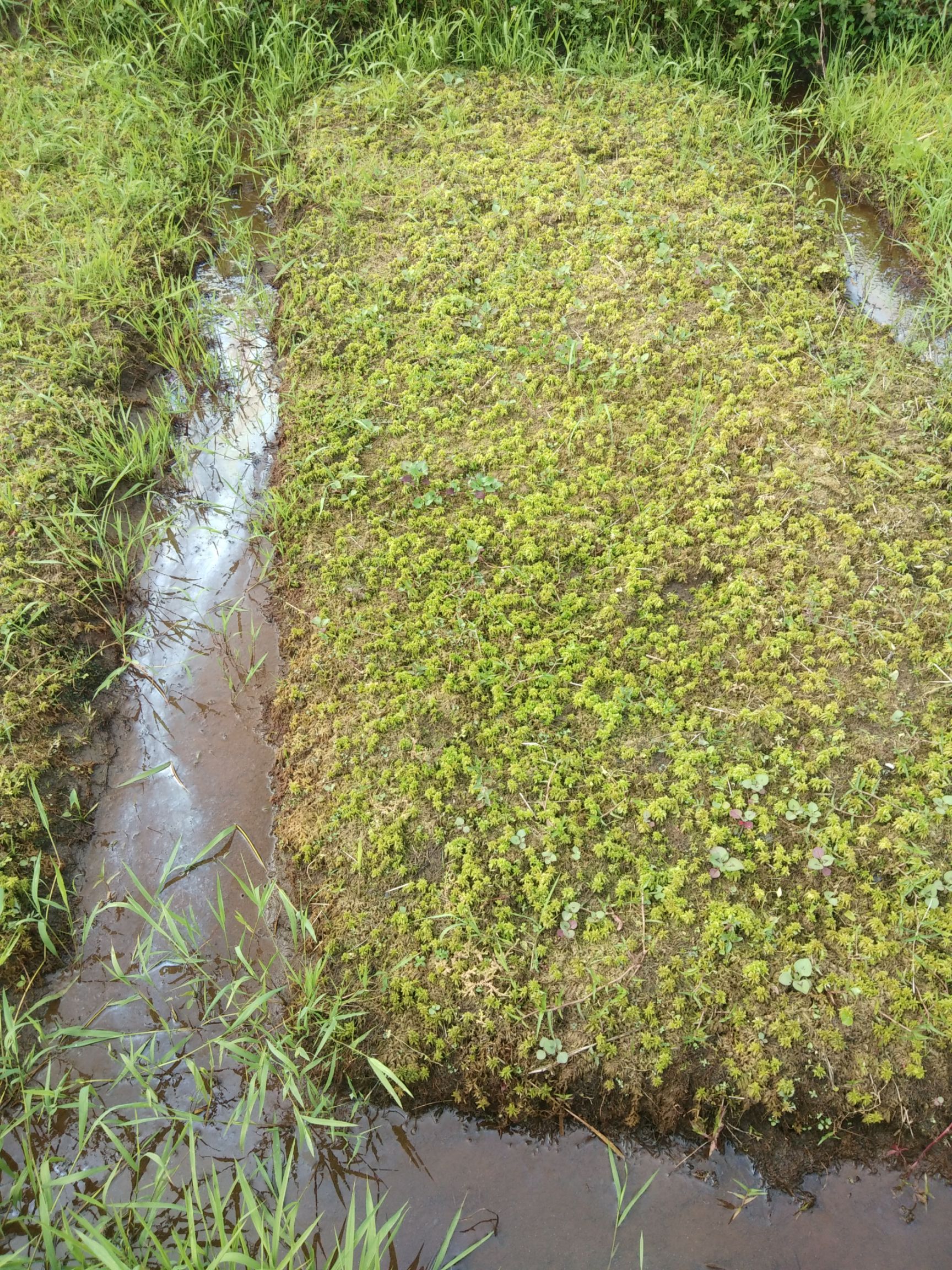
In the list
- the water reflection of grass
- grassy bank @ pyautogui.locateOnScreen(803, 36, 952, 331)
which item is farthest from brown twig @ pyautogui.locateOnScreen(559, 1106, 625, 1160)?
grassy bank @ pyautogui.locateOnScreen(803, 36, 952, 331)

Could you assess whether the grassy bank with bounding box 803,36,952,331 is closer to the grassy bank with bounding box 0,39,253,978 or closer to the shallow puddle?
the shallow puddle

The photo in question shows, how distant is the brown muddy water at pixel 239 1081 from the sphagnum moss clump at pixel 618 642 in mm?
163

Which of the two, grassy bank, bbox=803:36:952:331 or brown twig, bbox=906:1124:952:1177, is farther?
grassy bank, bbox=803:36:952:331

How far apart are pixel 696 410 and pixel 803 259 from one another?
139 centimetres

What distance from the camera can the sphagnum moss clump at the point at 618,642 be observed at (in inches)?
99.5

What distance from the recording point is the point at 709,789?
2861 millimetres

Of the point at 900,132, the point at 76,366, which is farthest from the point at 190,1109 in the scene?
the point at 900,132

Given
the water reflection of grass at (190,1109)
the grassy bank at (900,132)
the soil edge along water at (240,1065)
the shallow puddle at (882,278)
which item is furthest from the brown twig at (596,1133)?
the grassy bank at (900,132)

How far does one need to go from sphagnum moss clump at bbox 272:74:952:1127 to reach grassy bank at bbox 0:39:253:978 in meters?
0.73

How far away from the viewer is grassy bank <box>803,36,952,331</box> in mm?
4715

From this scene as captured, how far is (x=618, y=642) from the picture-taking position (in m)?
Answer: 3.20

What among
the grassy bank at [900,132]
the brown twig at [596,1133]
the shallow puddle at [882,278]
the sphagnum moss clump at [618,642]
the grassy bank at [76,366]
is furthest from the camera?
the grassy bank at [900,132]

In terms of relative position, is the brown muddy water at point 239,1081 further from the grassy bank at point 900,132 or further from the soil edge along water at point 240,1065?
the grassy bank at point 900,132

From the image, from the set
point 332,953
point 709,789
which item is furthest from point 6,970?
point 709,789
